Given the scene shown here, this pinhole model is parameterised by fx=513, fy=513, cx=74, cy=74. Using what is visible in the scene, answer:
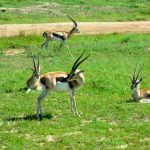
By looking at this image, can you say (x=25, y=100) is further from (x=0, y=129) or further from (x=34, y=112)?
(x=0, y=129)

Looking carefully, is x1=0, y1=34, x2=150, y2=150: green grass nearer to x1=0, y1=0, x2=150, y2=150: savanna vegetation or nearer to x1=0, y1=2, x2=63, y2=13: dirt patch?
x1=0, y1=0, x2=150, y2=150: savanna vegetation

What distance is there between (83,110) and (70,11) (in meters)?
25.1

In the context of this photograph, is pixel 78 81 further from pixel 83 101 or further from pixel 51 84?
pixel 83 101

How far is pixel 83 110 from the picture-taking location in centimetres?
1145

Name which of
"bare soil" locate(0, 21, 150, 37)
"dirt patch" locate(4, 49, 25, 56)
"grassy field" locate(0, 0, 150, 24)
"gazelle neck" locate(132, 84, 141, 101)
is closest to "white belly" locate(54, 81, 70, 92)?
"gazelle neck" locate(132, 84, 141, 101)

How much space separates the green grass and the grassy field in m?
13.6

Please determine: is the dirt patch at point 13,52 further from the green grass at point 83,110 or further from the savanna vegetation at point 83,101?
the green grass at point 83,110

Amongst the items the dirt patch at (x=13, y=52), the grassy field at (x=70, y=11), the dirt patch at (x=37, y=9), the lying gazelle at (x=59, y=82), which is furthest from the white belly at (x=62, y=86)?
the dirt patch at (x=37, y=9)

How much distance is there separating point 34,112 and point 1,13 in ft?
75.1

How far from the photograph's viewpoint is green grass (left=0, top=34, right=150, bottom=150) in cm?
922

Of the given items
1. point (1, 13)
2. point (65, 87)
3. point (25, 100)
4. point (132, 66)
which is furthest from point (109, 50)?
point (1, 13)

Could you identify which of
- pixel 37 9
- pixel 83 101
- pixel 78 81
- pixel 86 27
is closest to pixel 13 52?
pixel 83 101

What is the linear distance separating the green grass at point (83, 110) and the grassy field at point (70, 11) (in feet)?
44.6

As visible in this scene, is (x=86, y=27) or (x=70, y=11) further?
(x=70, y=11)
